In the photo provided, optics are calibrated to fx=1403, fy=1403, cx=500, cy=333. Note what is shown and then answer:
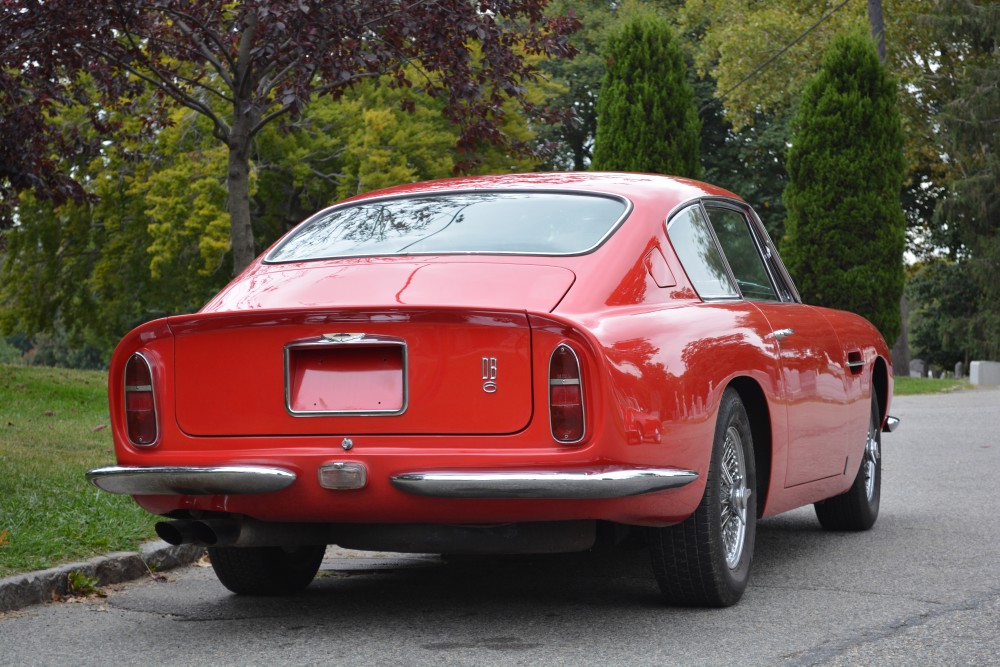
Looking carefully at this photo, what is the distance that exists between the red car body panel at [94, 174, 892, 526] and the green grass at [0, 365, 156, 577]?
1.17m

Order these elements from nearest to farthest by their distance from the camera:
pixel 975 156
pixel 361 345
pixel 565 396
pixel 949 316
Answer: pixel 565 396 < pixel 361 345 < pixel 975 156 < pixel 949 316

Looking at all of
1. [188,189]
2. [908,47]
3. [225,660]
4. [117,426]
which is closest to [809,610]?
[225,660]

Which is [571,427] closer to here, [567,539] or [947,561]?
[567,539]

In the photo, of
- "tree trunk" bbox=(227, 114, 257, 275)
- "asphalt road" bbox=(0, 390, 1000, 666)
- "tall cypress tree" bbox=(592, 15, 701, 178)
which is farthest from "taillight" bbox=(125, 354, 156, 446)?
"tall cypress tree" bbox=(592, 15, 701, 178)

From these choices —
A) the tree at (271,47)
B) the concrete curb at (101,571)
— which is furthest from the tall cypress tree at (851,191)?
the concrete curb at (101,571)

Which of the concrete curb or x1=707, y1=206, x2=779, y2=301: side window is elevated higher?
x1=707, y1=206, x2=779, y2=301: side window

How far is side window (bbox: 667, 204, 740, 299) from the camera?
17.6 feet

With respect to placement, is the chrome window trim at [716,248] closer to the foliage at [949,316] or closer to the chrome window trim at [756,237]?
the chrome window trim at [756,237]

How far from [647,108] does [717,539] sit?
2219cm

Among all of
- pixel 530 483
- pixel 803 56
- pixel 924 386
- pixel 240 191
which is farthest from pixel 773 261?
pixel 803 56

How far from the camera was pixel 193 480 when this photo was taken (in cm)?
456

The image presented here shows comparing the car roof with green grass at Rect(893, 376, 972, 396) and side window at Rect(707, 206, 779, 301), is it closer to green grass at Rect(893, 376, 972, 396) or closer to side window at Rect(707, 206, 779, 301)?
side window at Rect(707, 206, 779, 301)

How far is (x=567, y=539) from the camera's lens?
15.0ft

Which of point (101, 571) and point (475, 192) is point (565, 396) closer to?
point (475, 192)
